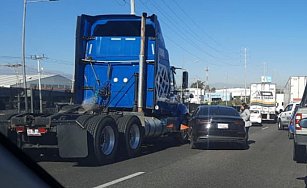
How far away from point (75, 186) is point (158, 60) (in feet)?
22.8

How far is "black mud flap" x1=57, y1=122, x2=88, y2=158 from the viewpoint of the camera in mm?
9898

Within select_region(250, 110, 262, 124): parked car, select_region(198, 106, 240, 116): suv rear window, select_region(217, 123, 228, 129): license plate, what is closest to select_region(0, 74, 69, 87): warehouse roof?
select_region(250, 110, 262, 124): parked car

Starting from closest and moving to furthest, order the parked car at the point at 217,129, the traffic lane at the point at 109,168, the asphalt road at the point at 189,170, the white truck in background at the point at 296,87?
the asphalt road at the point at 189,170, the traffic lane at the point at 109,168, the parked car at the point at 217,129, the white truck in background at the point at 296,87

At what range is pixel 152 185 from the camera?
8.09 metres

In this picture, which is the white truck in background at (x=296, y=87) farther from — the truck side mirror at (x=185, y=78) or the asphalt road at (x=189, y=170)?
the asphalt road at (x=189, y=170)

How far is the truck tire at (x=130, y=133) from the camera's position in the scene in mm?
11820

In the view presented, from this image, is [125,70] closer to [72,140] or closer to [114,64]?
[114,64]

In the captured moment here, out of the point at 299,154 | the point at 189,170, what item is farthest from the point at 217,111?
the point at 189,170

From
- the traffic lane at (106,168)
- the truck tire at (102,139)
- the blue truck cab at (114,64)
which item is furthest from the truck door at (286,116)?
A: the truck tire at (102,139)

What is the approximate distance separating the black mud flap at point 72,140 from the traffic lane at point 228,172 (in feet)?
5.04

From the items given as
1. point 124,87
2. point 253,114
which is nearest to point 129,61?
point 124,87

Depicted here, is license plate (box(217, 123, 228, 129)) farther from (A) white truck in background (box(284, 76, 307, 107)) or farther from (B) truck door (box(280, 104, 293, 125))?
(A) white truck in background (box(284, 76, 307, 107))

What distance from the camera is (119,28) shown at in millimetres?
14391

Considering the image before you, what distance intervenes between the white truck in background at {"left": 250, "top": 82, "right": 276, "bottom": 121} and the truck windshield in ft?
77.5
